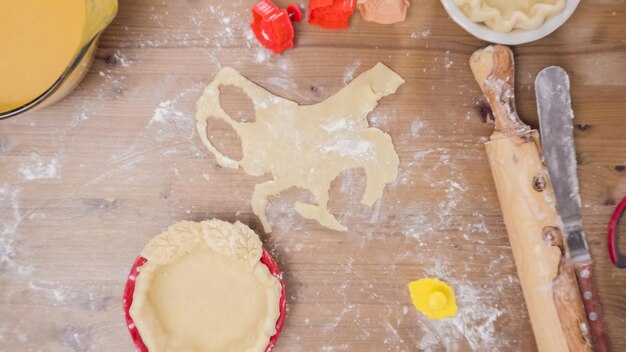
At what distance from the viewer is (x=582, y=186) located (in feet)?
4.74

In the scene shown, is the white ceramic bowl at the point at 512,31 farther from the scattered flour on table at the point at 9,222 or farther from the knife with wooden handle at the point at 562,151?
the scattered flour on table at the point at 9,222

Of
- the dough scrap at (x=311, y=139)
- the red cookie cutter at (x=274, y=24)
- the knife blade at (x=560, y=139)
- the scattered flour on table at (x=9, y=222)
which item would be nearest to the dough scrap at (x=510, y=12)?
the knife blade at (x=560, y=139)

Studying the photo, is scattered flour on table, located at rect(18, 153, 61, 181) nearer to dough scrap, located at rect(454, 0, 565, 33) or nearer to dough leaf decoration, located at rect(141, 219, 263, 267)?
dough leaf decoration, located at rect(141, 219, 263, 267)

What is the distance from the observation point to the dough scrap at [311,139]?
1436 mm

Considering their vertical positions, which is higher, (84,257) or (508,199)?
(508,199)

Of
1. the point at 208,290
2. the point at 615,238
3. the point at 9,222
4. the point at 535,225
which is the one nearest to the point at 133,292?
the point at 208,290

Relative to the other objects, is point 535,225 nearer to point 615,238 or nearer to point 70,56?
point 615,238

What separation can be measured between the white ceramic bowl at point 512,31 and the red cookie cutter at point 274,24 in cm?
33

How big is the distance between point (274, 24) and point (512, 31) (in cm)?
51

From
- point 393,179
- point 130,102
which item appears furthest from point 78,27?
point 393,179

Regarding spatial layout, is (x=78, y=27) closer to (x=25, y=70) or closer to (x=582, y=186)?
(x=25, y=70)

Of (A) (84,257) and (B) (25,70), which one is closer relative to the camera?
(B) (25,70)

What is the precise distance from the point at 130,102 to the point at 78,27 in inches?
8.2

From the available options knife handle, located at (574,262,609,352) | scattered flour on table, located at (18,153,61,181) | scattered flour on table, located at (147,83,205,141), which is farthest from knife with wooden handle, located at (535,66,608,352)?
scattered flour on table, located at (18,153,61,181)
